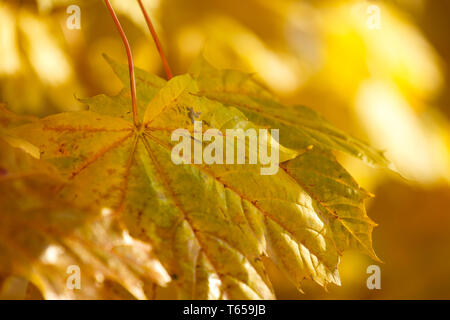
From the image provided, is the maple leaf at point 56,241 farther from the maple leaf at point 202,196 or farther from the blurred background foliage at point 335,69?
the blurred background foliage at point 335,69

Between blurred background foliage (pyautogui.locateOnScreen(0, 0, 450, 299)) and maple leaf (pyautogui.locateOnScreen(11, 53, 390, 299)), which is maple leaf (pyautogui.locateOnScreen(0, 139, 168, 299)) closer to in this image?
maple leaf (pyautogui.locateOnScreen(11, 53, 390, 299))

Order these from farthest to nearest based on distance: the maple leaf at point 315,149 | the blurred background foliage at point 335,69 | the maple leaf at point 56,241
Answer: the blurred background foliage at point 335,69 < the maple leaf at point 315,149 < the maple leaf at point 56,241

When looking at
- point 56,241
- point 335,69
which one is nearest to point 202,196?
point 56,241

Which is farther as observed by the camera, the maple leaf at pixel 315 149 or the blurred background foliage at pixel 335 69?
the blurred background foliage at pixel 335 69

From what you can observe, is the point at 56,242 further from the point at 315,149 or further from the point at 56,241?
the point at 315,149

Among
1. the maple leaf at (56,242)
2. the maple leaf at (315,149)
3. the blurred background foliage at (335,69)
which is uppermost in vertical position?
the blurred background foliage at (335,69)

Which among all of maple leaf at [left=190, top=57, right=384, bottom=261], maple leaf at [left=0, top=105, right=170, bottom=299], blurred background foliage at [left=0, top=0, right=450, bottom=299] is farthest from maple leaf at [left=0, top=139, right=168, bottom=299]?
blurred background foliage at [left=0, top=0, right=450, bottom=299]

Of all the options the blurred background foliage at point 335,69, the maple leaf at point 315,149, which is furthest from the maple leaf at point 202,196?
the blurred background foliage at point 335,69

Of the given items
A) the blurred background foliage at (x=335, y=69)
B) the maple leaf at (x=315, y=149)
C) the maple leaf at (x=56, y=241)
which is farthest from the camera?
the blurred background foliage at (x=335, y=69)
